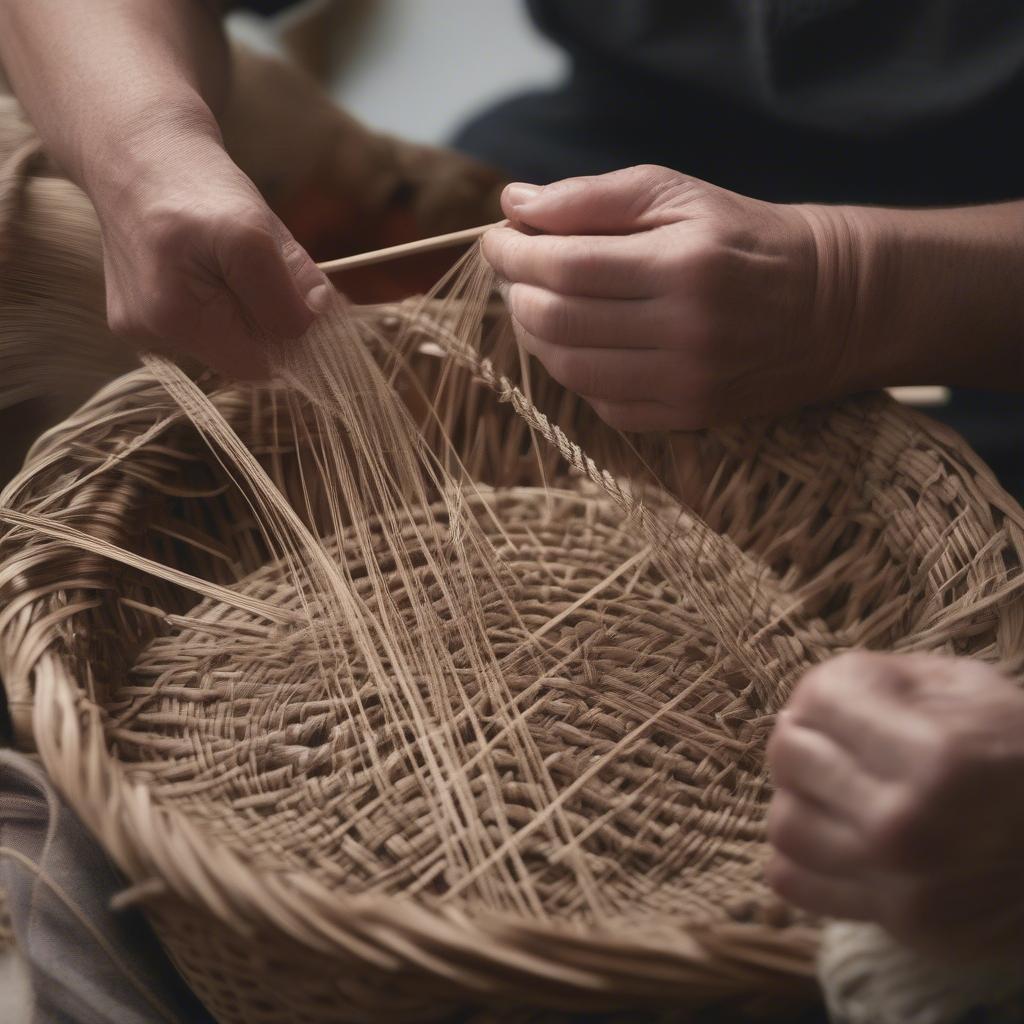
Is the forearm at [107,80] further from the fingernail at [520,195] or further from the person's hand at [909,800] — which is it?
the person's hand at [909,800]

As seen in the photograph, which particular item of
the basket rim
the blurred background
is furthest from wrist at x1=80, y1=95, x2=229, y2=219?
the blurred background

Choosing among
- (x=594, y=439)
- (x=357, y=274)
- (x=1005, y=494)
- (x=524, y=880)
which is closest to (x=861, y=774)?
(x=524, y=880)

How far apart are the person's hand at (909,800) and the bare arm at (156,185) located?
40 centimetres

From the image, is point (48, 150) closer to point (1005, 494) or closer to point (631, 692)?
point (631, 692)

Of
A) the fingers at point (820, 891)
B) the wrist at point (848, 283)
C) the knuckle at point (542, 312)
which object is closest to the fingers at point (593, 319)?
the knuckle at point (542, 312)

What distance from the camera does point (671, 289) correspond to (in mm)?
627

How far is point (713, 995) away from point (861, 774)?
111 mm

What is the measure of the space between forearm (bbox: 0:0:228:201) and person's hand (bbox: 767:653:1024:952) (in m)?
0.51

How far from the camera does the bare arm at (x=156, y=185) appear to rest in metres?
0.63

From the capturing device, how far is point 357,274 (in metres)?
1.21

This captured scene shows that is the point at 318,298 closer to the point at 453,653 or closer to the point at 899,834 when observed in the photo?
the point at 453,653

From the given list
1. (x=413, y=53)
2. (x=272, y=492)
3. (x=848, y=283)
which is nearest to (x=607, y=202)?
(x=848, y=283)

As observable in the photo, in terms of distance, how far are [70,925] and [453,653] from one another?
0.28 meters

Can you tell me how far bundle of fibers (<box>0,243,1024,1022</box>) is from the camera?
1.51 feet
